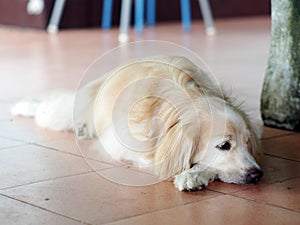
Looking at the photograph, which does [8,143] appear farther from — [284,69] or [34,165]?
[284,69]

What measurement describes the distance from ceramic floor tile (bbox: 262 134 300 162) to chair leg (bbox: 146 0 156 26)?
5.72 metres

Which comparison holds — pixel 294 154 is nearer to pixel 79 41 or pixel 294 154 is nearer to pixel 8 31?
pixel 79 41

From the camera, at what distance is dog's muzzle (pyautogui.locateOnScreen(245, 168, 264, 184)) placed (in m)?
2.57

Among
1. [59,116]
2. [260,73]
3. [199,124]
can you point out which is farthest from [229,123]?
[260,73]

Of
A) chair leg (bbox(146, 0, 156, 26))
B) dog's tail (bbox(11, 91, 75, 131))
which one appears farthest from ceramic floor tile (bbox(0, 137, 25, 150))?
chair leg (bbox(146, 0, 156, 26))

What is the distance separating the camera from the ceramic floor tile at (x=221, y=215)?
2207mm

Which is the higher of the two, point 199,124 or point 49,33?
point 199,124

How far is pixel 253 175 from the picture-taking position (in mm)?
2574

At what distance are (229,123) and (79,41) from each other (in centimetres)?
487

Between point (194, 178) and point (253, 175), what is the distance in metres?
0.21

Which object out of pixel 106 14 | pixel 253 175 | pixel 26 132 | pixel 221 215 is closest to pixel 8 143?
pixel 26 132

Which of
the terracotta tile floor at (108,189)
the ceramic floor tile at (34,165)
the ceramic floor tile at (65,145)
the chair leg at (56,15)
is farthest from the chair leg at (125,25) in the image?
the ceramic floor tile at (34,165)

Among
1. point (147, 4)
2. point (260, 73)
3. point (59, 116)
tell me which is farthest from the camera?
point (147, 4)

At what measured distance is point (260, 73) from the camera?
5.23 meters
